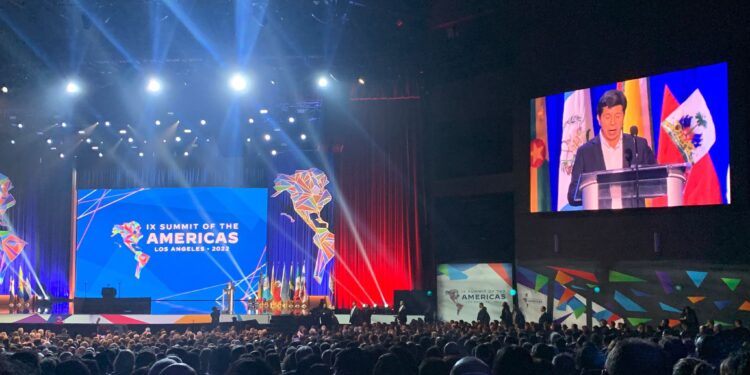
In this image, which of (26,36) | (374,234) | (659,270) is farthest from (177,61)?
(659,270)

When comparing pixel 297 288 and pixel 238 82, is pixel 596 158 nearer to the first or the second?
pixel 238 82

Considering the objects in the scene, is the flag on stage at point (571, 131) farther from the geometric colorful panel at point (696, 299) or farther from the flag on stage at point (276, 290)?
the flag on stage at point (276, 290)

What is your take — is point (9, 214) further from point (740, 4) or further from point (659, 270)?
point (740, 4)

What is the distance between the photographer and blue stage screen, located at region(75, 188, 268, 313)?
1149 inches

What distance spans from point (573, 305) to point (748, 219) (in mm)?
5408

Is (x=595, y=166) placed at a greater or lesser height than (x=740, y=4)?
lesser

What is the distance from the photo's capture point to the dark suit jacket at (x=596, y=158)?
19641 mm

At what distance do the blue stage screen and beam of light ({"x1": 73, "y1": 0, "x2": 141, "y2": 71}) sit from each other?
33.2ft

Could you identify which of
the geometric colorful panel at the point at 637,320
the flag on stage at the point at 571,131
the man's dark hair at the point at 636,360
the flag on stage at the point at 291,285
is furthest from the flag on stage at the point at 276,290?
the man's dark hair at the point at 636,360

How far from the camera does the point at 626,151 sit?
1997 centimetres

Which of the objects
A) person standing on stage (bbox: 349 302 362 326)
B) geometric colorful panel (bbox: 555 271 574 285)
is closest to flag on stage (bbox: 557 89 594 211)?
geometric colorful panel (bbox: 555 271 574 285)

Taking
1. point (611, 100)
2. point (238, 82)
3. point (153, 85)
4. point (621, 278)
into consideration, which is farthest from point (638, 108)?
point (153, 85)

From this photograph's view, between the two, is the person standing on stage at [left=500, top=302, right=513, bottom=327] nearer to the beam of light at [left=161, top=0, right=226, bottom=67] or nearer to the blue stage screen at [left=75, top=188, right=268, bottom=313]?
the beam of light at [left=161, top=0, right=226, bottom=67]

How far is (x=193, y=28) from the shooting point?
1953cm
